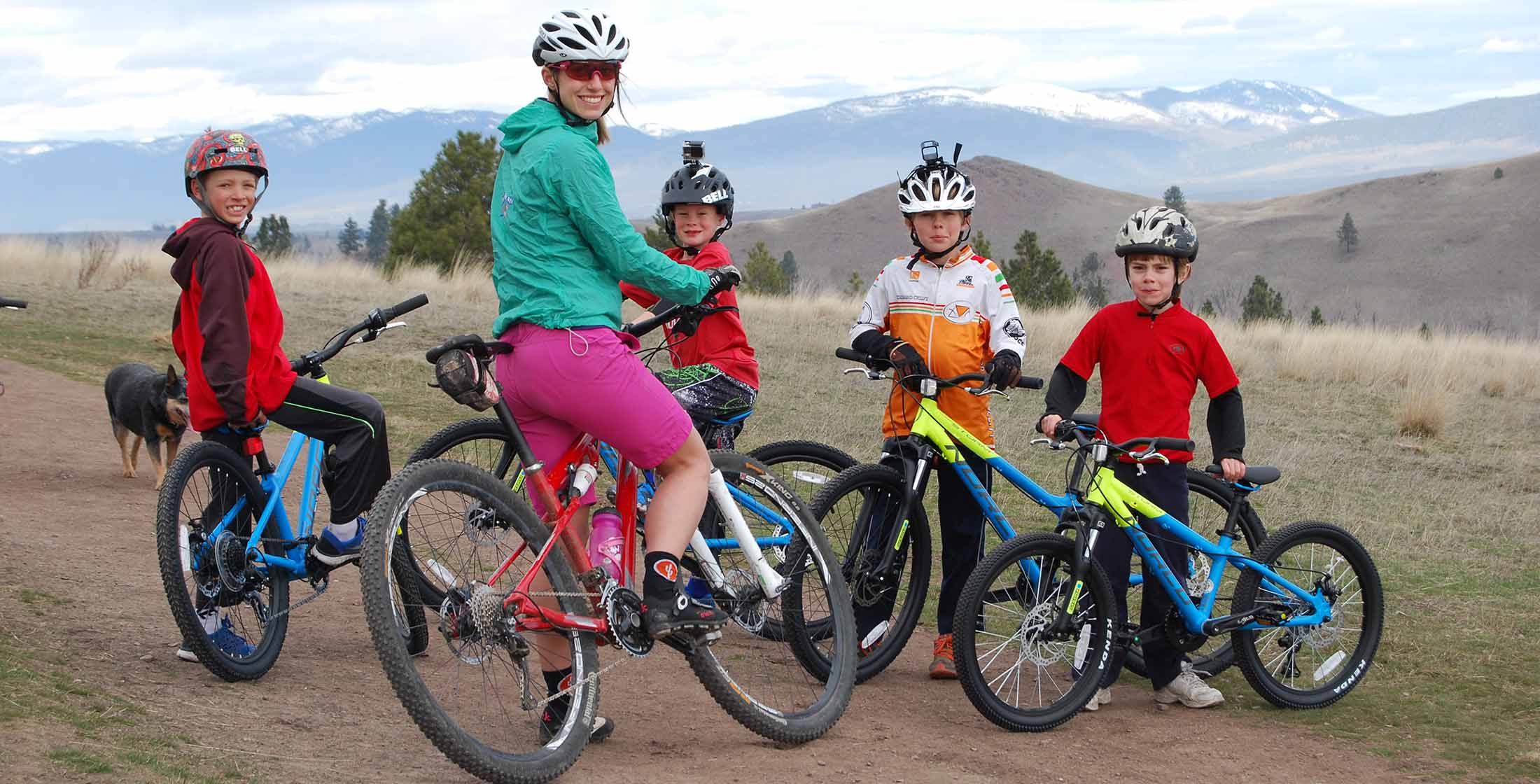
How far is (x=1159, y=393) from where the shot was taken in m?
5.35

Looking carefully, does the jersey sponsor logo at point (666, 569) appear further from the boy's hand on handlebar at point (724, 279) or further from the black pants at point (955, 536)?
the black pants at point (955, 536)

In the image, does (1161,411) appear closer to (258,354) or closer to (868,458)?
(258,354)

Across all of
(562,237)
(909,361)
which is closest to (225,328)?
(562,237)

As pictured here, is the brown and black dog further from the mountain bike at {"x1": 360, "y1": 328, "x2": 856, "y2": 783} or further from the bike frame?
the bike frame

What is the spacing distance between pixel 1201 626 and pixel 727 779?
2.11 metres

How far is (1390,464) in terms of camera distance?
1162cm

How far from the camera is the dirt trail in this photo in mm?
4117

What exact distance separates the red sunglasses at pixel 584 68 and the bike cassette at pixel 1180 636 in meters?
3.02

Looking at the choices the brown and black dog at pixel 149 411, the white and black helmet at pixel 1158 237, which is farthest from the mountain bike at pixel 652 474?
the brown and black dog at pixel 149 411

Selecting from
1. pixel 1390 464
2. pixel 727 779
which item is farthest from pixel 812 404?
pixel 727 779

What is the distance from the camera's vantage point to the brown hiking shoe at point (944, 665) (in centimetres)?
559

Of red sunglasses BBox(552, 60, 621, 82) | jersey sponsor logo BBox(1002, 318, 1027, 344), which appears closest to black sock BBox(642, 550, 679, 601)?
red sunglasses BBox(552, 60, 621, 82)

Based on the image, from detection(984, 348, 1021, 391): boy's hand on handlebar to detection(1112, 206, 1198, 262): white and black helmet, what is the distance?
59cm

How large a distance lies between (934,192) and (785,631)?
192 cm
